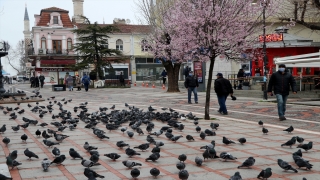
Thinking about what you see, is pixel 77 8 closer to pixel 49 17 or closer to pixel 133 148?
pixel 49 17

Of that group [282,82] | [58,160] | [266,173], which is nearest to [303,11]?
[282,82]

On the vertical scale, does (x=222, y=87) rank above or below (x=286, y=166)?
above

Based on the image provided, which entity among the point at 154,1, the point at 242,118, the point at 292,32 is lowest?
the point at 242,118

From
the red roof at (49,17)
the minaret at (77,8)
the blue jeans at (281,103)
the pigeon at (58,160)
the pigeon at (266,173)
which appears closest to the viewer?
the pigeon at (266,173)

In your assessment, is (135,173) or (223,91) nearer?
(135,173)

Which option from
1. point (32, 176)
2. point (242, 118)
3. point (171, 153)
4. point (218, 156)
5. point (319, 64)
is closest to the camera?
point (32, 176)

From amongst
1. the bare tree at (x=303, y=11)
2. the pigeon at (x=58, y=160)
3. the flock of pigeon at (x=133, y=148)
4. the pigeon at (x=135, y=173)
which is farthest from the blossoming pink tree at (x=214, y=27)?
the pigeon at (x=135, y=173)

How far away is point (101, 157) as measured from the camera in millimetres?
6801

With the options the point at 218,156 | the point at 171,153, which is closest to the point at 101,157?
the point at 171,153

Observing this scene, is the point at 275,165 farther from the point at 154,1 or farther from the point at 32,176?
the point at 154,1

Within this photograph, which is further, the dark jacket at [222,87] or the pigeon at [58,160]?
the dark jacket at [222,87]

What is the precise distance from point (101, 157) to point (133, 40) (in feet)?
172

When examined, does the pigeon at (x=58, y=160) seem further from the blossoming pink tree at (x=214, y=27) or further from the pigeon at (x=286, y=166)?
the blossoming pink tree at (x=214, y=27)

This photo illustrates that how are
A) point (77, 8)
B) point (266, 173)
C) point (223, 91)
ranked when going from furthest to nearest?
point (77, 8), point (223, 91), point (266, 173)
